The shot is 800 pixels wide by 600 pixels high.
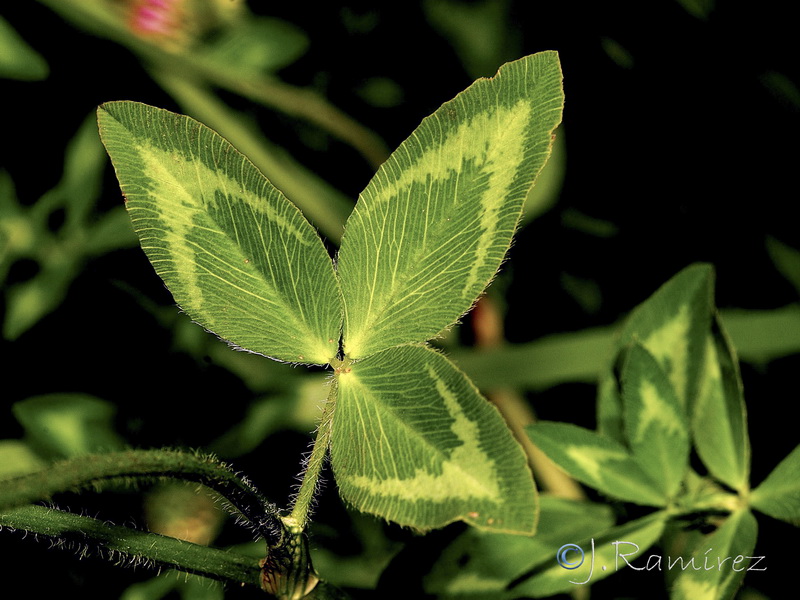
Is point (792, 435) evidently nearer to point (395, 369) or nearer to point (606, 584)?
point (606, 584)

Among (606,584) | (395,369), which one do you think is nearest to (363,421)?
(395,369)

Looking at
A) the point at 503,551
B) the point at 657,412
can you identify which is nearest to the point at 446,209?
the point at 657,412

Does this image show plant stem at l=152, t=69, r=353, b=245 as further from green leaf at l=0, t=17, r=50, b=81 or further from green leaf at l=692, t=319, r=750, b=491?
green leaf at l=692, t=319, r=750, b=491

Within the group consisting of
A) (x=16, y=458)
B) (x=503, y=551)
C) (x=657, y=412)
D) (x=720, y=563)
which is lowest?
(x=16, y=458)

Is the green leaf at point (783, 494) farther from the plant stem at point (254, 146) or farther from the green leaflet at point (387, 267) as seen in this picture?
the plant stem at point (254, 146)

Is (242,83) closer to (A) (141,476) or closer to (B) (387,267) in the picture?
(B) (387,267)

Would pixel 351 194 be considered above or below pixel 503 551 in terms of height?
above

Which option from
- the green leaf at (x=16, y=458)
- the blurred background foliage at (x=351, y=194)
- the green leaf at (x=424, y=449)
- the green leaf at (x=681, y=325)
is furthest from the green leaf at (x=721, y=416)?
the green leaf at (x=16, y=458)
